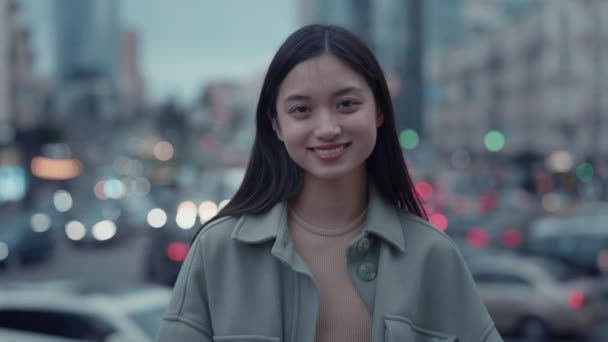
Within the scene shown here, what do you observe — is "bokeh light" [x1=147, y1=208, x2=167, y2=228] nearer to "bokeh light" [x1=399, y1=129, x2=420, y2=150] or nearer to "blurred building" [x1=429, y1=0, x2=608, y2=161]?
"bokeh light" [x1=399, y1=129, x2=420, y2=150]

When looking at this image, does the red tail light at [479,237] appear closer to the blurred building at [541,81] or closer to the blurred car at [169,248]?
the blurred car at [169,248]

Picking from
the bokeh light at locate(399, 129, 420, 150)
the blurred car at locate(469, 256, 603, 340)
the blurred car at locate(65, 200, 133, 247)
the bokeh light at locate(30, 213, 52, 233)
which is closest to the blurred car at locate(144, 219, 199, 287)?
the blurred car at locate(469, 256, 603, 340)

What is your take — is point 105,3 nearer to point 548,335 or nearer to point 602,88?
point 602,88

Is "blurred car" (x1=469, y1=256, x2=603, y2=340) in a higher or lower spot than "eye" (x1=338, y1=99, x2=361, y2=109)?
lower

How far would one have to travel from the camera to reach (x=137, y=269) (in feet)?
67.6

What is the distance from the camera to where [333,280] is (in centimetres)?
218

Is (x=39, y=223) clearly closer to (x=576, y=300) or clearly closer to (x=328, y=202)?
(x=576, y=300)

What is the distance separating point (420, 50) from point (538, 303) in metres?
29.1

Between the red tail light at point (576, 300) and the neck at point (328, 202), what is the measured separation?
11018 millimetres

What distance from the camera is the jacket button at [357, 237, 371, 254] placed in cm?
220

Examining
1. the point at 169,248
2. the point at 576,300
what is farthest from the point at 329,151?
the point at 169,248

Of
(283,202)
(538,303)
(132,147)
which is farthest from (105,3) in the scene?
(283,202)

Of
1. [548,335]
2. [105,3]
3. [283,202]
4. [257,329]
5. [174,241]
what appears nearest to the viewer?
[257,329]

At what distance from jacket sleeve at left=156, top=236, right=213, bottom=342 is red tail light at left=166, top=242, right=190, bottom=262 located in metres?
12.7
